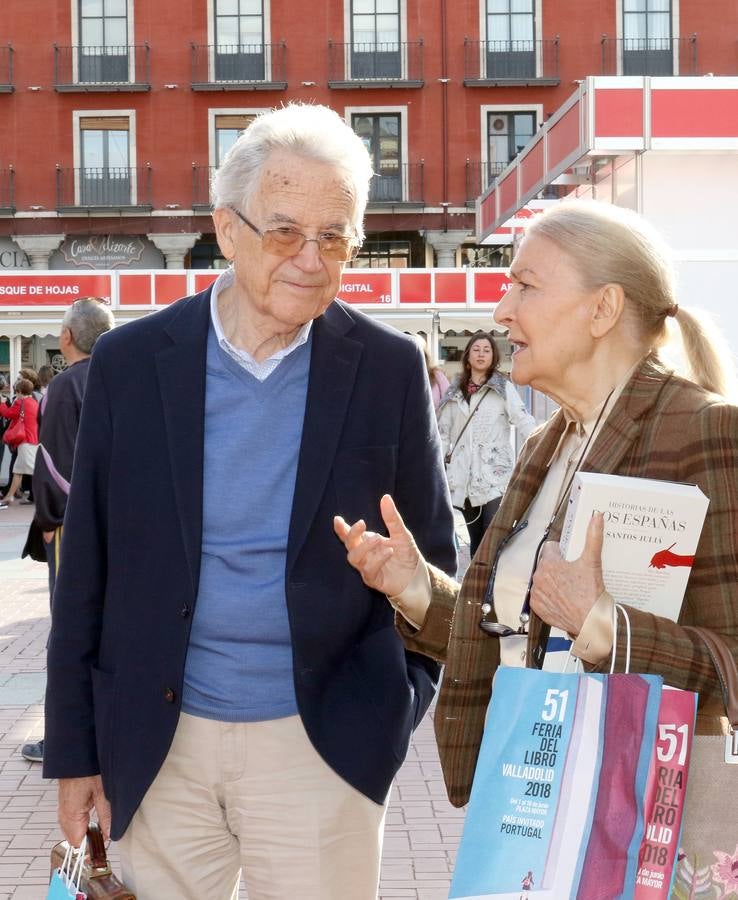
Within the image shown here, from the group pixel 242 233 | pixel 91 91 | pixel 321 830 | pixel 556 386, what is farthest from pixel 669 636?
pixel 91 91

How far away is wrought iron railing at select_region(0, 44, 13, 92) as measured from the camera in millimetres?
29875

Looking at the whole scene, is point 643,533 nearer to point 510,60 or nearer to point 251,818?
point 251,818

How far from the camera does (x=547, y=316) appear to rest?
218cm

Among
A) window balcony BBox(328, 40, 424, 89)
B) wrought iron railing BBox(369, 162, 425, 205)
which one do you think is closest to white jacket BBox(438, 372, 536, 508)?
wrought iron railing BBox(369, 162, 425, 205)

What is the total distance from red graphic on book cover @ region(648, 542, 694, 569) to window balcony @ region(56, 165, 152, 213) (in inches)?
1144

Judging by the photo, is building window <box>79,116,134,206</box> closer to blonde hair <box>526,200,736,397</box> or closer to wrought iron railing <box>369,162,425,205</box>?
wrought iron railing <box>369,162,425,205</box>

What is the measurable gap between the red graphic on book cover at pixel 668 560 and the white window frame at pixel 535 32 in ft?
96.6

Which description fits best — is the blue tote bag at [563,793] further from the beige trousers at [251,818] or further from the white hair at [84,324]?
the white hair at [84,324]

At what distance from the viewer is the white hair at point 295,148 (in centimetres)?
232

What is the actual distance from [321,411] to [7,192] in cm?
2965

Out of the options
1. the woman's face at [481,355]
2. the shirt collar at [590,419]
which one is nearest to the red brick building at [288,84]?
the woman's face at [481,355]

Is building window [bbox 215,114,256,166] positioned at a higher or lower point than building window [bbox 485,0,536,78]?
lower

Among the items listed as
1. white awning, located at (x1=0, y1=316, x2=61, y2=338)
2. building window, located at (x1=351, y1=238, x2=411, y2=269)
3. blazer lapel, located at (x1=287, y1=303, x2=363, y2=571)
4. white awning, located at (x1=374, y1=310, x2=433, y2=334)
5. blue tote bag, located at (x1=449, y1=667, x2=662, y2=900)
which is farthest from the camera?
building window, located at (x1=351, y1=238, x2=411, y2=269)

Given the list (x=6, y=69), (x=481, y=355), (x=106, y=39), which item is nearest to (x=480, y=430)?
Result: (x=481, y=355)
